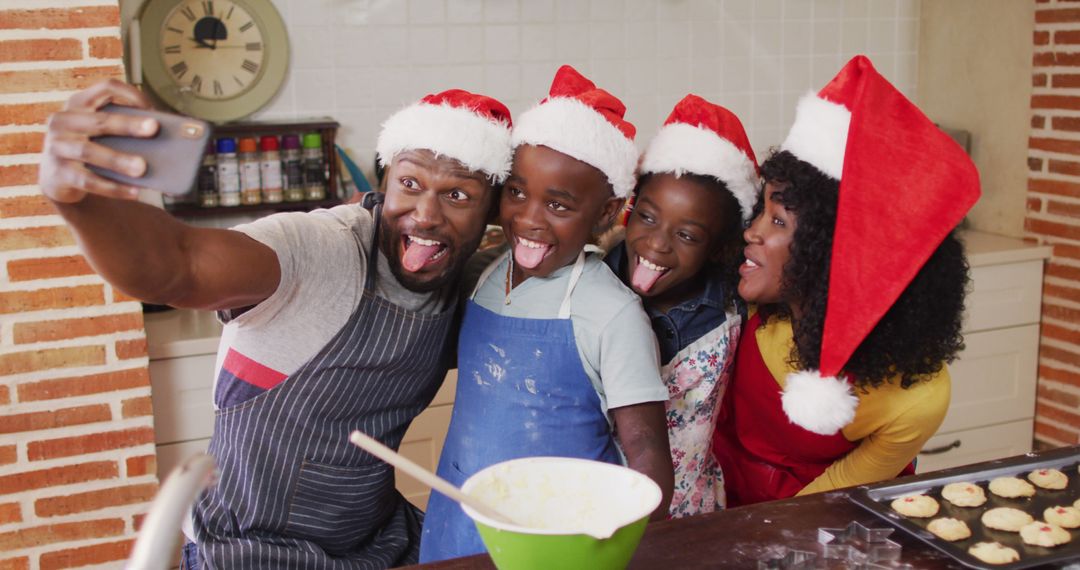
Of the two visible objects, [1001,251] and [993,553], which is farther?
[1001,251]

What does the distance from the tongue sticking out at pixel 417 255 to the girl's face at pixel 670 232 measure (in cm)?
31

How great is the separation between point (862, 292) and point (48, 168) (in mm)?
983

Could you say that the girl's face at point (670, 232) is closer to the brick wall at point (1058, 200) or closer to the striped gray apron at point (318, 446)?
the striped gray apron at point (318, 446)

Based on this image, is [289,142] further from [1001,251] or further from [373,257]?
[1001,251]

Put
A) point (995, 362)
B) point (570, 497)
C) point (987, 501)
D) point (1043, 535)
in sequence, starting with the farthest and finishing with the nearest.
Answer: point (995, 362) < point (987, 501) < point (1043, 535) < point (570, 497)

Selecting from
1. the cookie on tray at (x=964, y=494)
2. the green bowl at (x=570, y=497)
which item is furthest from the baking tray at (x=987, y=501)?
the green bowl at (x=570, y=497)

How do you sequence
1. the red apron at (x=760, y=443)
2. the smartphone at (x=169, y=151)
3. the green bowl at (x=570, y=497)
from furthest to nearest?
the red apron at (x=760, y=443) < the green bowl at (x=570, y=497) < the smartphone at (x=169, y=151)

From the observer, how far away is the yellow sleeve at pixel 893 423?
153 centimetres

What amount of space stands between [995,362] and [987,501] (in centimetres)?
199

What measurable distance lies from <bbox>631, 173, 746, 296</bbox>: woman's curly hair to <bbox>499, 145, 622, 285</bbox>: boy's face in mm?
142

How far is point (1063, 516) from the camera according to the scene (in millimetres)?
1270

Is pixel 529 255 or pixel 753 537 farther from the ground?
pixel 529 255

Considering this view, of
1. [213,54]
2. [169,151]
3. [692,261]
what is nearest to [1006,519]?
[692,261]

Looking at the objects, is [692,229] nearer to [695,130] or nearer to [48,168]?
[695,130]
